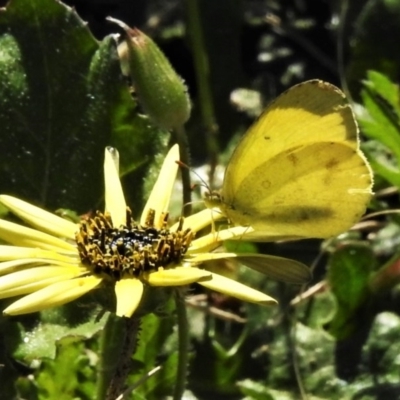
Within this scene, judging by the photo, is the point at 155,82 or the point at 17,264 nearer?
the point at 17,264

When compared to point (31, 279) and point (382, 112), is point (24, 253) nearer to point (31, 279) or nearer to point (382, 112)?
point (31, 279)

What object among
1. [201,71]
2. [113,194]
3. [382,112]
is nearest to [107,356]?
[113,194]

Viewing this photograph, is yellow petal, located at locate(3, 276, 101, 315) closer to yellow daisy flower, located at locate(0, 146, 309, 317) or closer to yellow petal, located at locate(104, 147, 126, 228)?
yellow daisy flower, located at locate(0, 146, 309, 317)

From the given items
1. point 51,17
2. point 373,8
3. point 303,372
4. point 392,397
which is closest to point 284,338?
point 303,372

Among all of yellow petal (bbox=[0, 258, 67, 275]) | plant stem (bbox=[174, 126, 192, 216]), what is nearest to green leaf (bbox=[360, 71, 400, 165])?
plant stem (bbox=[174, 126, 192, 216])

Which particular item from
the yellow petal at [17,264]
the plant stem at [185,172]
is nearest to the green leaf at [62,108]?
the plant stem at [185,172]
